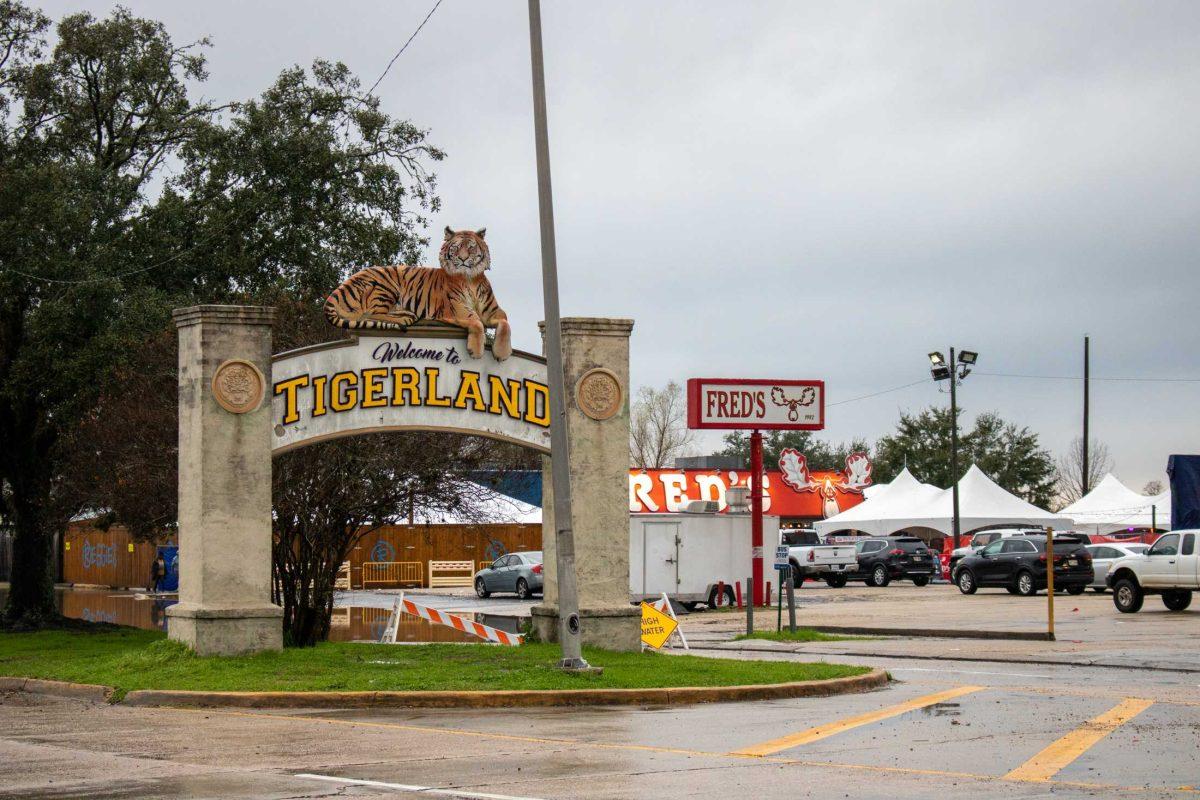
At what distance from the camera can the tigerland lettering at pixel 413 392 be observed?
1922cm

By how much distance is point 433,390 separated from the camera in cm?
1970

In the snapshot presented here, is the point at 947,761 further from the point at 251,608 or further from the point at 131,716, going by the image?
the point at 251,608

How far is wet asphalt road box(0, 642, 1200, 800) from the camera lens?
9617 mm

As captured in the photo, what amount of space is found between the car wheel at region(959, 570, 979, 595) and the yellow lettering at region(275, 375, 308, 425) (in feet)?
90.3

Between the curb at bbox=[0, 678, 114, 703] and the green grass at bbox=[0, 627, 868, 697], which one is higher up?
the green grass at bbox=[0, 627, 868, 697]

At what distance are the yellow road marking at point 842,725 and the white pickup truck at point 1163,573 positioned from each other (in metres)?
15.7

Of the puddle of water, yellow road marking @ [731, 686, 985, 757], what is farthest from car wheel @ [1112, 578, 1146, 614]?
yellow road marking @ [731, 686, 985, 757]

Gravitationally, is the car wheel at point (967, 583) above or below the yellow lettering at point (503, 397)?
below

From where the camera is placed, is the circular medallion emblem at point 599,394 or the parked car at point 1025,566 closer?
the circular medallion emblem at point 599,394

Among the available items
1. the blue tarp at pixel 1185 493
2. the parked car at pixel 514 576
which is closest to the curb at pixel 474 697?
the blue tarp at pixel 1185 493

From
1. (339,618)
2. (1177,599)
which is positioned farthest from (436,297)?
(1177,599)

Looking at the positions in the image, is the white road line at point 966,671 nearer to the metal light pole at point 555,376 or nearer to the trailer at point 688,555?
the metal light pole at point 555,376

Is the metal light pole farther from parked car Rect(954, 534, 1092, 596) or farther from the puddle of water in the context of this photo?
parked car Rect(954, 534, 1092, 596)

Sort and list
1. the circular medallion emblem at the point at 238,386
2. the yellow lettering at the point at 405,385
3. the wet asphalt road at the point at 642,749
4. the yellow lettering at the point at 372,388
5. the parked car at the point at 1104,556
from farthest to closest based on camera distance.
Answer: the parked car at the point at 1104,556 → the yellow lettering at the point at 405,385 → the yellow lettering at the point at 372,388 → the circular medallion emblem at the point at 238,386 → the wet asphalt road at the point at 642,749
